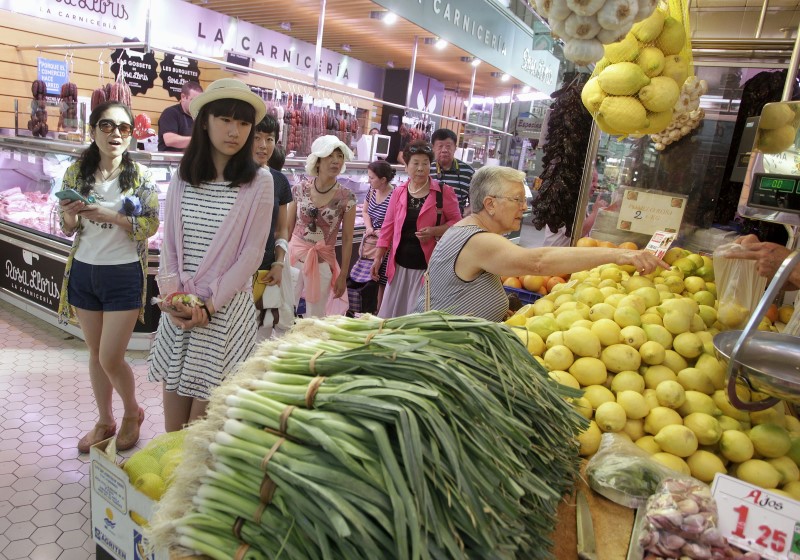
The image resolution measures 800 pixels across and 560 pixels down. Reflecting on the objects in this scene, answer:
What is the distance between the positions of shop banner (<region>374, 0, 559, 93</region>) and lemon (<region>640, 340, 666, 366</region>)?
5.43m

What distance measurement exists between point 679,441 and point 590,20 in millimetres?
1297

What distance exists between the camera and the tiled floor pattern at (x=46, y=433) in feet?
8.32

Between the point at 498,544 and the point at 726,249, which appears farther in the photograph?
the point at 726,249

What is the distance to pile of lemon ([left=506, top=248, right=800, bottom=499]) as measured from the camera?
1598 mm

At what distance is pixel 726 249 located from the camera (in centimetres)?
228

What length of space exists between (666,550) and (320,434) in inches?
29.4

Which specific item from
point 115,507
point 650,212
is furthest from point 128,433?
point 650,212

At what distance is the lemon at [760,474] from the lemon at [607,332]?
0.52 metres

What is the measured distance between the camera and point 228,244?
2447 millimetres

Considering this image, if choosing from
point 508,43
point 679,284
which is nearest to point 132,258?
point 679,284

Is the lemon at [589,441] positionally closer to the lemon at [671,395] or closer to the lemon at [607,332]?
the lemon at [671,395]

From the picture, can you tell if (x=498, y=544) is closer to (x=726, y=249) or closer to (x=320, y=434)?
(x=320, y=434)

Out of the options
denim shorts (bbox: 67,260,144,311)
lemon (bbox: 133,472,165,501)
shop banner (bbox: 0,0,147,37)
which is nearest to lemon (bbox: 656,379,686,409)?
lemon (bbox: 133,472,165,501)

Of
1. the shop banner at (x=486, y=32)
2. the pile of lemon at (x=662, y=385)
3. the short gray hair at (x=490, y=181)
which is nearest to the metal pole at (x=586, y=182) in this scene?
the short gray hair at (x=490, y=181)
